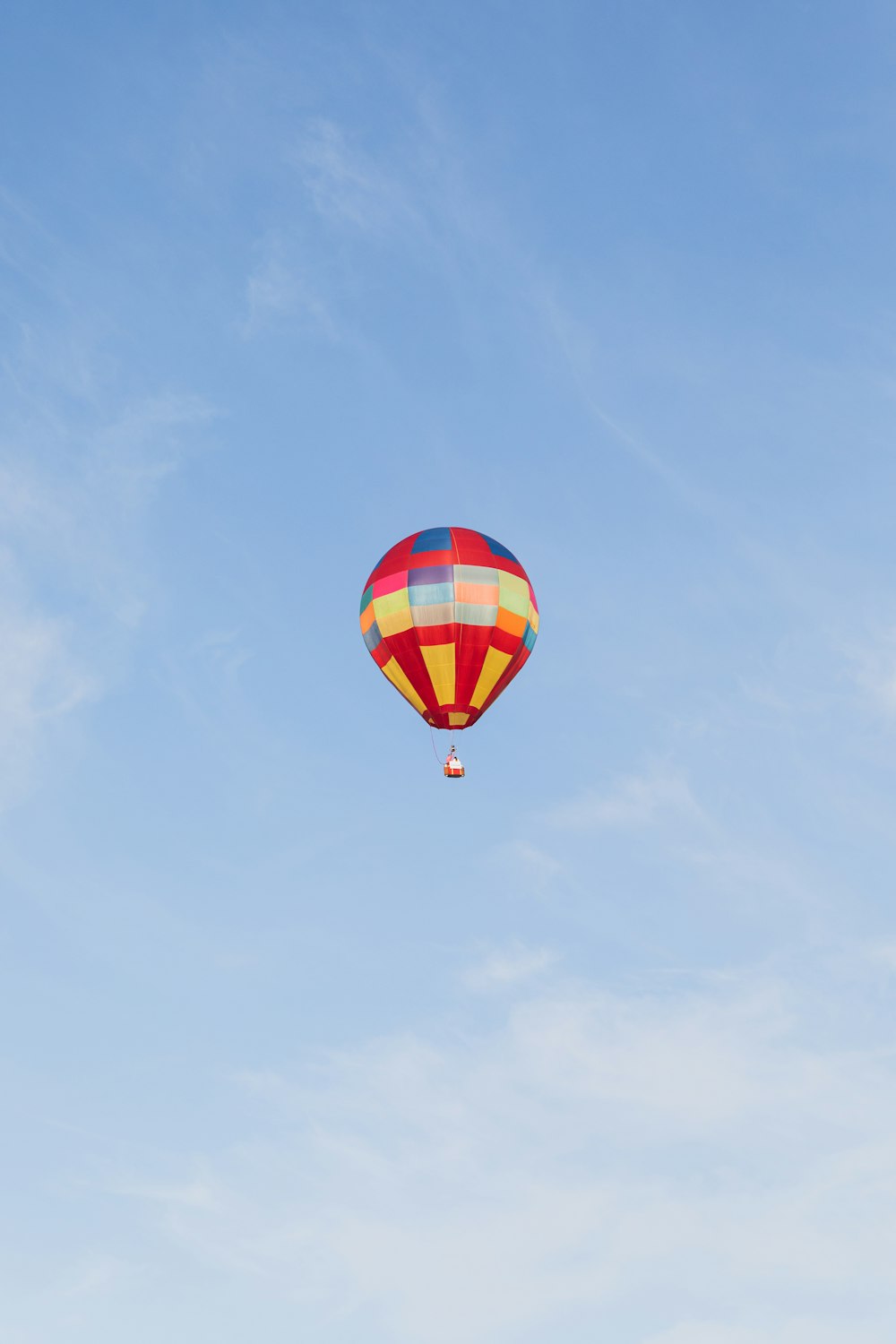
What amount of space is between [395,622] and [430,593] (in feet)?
5.87

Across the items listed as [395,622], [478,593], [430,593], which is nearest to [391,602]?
[395,622]

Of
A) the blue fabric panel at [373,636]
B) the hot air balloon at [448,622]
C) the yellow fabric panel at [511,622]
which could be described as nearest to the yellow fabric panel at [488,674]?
the hot air balloon at [448,622]

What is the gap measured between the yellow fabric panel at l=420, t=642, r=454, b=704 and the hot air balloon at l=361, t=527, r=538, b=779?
3 centimetres

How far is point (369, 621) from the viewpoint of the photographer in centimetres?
6694

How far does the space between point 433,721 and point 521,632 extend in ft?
15.5

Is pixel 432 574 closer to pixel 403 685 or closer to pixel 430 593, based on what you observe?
pixel 430 593

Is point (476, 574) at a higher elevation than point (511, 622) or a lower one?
higher

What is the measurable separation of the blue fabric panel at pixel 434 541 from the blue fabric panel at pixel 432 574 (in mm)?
812

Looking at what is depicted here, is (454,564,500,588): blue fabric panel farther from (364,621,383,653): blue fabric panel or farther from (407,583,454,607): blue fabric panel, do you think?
(364,621,383,653): blue fabric panel

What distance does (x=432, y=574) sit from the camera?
64.9 m

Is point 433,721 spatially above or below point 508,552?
below

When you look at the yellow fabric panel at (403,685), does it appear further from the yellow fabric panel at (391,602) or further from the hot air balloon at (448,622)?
the yellow fabric panel at (391,602)

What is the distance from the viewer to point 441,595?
212ft

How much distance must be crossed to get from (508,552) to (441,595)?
4.20m
